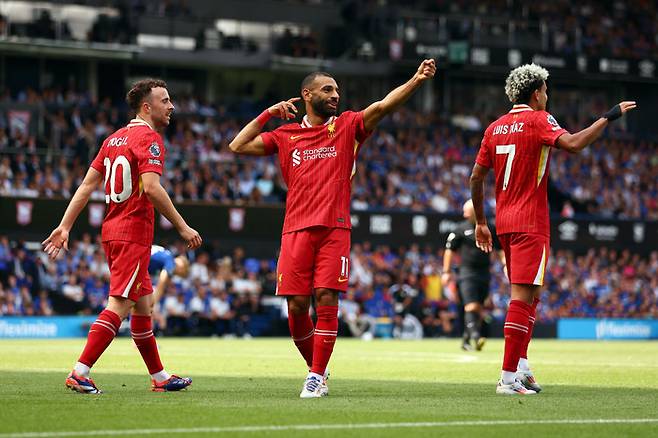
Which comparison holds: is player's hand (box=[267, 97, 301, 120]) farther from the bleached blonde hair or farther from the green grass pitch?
the green grass pitch

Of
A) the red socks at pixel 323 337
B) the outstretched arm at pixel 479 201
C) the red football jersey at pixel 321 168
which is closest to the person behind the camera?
the red socks at pixel 323 337

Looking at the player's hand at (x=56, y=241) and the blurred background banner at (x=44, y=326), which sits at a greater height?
the player's hand at (x=56, y=241)

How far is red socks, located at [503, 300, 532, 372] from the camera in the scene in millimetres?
10423

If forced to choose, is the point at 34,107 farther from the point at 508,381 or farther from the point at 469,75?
the point at 508,381

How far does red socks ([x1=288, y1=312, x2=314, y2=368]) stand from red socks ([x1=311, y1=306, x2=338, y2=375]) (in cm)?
45

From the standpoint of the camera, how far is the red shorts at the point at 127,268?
1037 cm

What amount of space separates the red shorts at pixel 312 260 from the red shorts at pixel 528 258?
1497mm

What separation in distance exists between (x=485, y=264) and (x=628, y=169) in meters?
23.9

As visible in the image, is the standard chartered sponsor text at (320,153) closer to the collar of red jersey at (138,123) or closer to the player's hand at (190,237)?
the player's hand at (190,237)

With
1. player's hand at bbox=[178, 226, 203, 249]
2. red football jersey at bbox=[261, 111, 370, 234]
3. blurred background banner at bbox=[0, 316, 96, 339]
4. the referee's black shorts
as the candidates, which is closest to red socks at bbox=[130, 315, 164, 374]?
player's hand at bbox=[178, 226, 203, 249]

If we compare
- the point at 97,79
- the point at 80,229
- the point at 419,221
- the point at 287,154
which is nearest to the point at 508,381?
the point at 287,154

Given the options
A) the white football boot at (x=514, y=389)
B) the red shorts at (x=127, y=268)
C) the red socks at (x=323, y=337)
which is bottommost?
the white football boot at (x=514, y=389)

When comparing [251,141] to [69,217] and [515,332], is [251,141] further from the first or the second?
[515,332]

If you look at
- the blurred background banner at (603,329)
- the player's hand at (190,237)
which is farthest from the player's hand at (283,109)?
the blurred background banner at (603,329)
